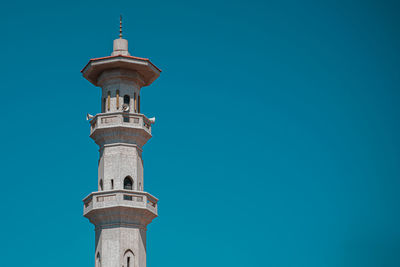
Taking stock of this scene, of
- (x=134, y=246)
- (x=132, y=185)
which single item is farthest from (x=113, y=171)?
(x=134, y=246)

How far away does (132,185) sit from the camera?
62.5 meters

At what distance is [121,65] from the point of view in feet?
211

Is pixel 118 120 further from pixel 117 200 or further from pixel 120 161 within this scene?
pixel 117 200

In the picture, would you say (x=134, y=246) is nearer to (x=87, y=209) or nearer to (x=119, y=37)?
(x=87, y=209)

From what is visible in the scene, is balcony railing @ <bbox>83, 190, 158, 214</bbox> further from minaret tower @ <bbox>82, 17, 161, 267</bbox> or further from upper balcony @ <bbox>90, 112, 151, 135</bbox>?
upper balcony @ <bbox>90, 112, 151, 135</bbox>

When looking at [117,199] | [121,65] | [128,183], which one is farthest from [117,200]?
[121,65]

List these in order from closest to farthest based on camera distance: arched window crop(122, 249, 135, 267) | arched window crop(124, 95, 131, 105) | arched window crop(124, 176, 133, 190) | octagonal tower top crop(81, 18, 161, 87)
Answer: arched window crop(122, 249, 135, 267) → arched window crop(124, 176, 133, 190) → octagonal tower top crop(81, 18, 161, 87) → arched window crop(124, 95, 131, 105)

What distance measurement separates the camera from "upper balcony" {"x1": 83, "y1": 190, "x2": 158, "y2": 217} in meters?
60.1

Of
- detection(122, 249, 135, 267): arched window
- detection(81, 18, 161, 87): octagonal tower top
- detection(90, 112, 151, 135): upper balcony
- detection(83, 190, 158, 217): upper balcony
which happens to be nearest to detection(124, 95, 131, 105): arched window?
detection(81, 18, 161, 87): octagonal tower top

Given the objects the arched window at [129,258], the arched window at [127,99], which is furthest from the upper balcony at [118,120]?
the arched window at [129,258]

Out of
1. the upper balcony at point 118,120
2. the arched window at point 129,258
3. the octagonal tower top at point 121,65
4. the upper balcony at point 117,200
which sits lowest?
the arched window at point 129,258

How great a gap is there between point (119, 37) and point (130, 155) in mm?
9929

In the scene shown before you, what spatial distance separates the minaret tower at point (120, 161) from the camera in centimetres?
6022

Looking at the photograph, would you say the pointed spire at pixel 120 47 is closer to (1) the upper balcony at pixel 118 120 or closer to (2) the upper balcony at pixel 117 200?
(1) the upper balcony at pixel 118 120
